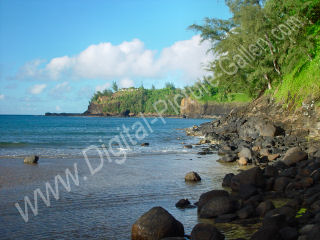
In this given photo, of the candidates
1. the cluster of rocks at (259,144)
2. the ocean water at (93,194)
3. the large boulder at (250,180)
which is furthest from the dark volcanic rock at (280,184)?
the cluster of rocks at (259,144)

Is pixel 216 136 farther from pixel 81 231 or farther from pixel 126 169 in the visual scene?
pixel 81 231

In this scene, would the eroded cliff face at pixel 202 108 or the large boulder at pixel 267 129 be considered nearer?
the large boulder at pixel 267 129

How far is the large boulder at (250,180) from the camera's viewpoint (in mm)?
10617

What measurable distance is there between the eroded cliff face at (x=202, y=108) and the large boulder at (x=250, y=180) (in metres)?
128

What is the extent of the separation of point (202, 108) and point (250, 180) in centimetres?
14209

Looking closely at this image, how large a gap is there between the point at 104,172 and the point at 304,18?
1996 centimetres

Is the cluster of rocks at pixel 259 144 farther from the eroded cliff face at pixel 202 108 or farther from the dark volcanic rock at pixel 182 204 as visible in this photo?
the eroded cliff face at pixel 202 108

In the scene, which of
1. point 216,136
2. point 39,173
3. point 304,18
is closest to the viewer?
point 39,173

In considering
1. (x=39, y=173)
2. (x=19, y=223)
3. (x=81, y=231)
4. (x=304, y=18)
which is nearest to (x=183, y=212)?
(x=81, y=231)

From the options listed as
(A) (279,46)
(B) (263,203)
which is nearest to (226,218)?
(B) (263,203)

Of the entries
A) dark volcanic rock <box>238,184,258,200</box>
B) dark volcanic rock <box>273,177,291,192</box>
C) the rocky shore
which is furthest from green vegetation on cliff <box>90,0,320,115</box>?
dark volcanic rock <box>238,184,258,200</box>

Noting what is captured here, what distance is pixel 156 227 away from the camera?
6848mm

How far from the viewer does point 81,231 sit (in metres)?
7.54

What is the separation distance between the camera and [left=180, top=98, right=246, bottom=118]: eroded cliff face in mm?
143625
